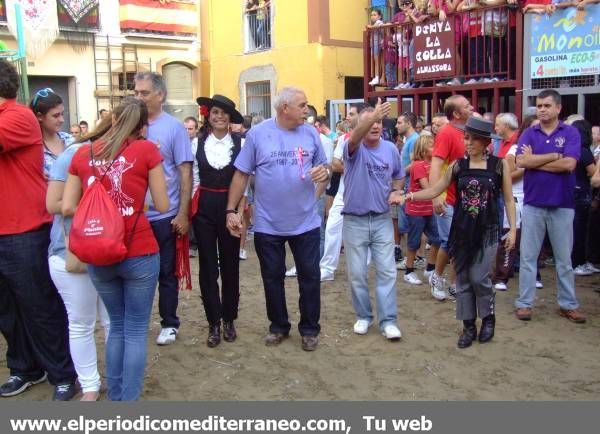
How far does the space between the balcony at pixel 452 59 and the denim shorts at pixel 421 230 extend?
12.1ft

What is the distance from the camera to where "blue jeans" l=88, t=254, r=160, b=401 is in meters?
3.42

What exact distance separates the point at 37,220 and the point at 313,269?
6.40 feet

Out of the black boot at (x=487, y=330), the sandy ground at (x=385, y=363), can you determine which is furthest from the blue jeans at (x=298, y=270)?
the black boot at (x=487, y=330)

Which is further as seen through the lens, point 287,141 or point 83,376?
point 287,141

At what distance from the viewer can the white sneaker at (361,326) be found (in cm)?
520

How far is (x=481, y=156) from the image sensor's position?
4871 millimetres

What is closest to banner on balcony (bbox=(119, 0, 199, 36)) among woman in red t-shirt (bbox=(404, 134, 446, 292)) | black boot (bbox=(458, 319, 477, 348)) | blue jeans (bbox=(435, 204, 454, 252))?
woman in red t-shirt (bbox=(404, 134, 446, 292))

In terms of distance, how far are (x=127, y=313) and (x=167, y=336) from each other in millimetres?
1598

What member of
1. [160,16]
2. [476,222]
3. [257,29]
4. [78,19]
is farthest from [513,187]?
[160,16]

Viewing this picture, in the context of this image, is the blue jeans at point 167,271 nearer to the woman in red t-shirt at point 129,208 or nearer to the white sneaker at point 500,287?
the woman in red t-shirt at point 129,208

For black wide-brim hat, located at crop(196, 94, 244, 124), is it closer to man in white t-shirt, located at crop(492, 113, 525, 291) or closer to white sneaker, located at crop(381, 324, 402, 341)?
white sneaker, located at crop(381, 324, 402, 341)

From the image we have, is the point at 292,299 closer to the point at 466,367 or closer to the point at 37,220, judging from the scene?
the point at 466,367

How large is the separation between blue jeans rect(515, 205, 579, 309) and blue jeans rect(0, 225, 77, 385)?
3640 millimetres

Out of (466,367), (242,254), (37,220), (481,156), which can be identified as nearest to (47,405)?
(37,220)
